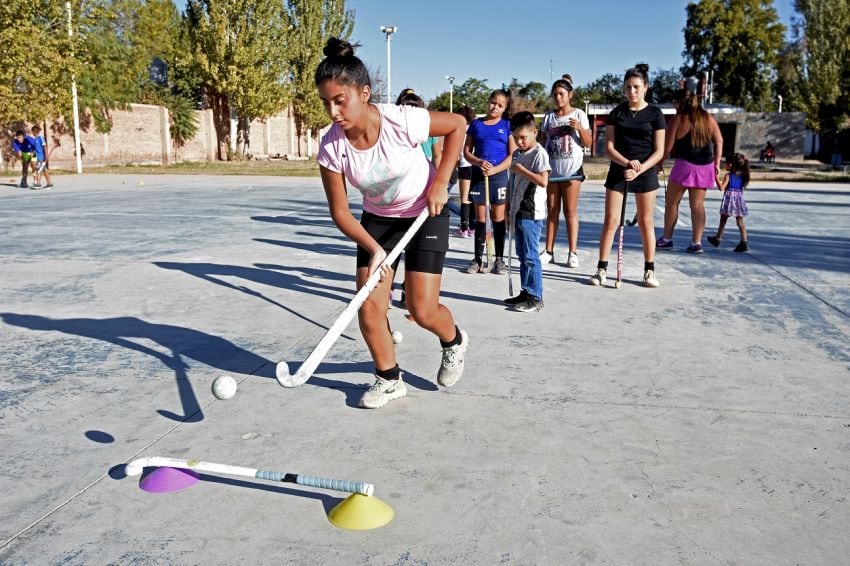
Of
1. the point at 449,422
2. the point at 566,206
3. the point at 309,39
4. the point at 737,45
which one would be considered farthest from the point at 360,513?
the point at 737,45

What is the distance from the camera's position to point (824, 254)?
9094mm

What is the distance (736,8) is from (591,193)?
4957 centimetres

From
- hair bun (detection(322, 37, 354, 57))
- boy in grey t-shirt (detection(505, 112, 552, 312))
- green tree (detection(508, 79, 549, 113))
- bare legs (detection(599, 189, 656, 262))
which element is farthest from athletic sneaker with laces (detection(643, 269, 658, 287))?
green tree (detection(508, 79, 549, 113))

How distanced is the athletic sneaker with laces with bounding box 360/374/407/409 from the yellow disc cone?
1.12 meters

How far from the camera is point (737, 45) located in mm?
60125

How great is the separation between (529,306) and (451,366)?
2.03 metres

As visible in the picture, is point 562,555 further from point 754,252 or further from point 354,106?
point 754,252

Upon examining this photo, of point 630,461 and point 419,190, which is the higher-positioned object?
point 419,190

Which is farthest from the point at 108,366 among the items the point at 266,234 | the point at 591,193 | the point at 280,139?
the point at 280,139

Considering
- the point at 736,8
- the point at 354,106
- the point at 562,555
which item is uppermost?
the point at 736,8

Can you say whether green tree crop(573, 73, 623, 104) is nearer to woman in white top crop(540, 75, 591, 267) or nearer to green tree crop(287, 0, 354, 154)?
green tree crop(287, 0, 354, 154)

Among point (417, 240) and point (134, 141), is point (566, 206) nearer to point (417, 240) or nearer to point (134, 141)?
point (417, 240)

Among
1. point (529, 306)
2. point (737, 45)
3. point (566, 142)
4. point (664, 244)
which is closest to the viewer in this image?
point (529, 306)

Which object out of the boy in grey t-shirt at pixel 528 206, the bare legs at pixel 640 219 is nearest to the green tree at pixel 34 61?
the boy in grey t-shirt at pixel 528 206
